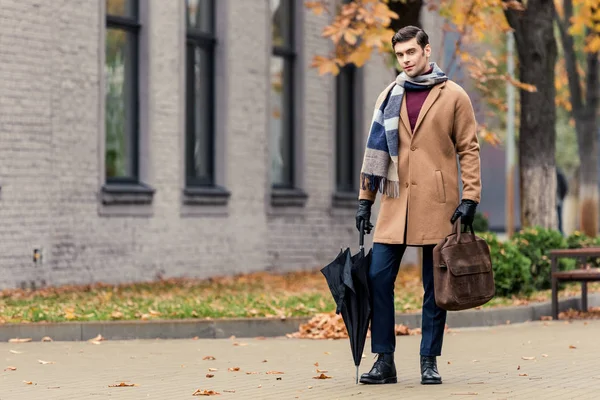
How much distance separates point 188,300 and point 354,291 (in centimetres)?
661

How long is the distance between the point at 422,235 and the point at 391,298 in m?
0.42

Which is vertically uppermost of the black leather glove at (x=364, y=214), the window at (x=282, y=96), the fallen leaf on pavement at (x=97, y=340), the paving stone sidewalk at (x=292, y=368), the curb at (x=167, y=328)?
the window at (x=282, y=96)

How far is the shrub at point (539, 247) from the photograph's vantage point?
623 inches

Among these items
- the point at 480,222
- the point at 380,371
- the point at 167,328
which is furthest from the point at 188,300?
the point at 480,222

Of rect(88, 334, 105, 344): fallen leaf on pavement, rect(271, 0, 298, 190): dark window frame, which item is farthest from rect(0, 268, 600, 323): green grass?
rect(271, 0, 298, 190): dark window frame

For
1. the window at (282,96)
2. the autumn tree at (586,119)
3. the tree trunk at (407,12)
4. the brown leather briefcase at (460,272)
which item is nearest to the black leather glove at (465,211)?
the brown leather briefcase at (460,272)

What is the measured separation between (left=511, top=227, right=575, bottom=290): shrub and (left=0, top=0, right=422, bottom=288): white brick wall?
492 cm

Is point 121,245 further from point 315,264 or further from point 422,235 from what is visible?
point 422,235

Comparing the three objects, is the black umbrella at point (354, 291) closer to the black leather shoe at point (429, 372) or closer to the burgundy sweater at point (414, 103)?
the black leather shoe at point (429, 372)

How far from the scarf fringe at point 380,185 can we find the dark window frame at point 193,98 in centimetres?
1117

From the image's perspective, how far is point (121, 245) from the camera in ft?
58.7

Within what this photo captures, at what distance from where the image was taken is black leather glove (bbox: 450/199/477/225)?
323 inches

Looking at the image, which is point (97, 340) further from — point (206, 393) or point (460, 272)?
point (460, 272)

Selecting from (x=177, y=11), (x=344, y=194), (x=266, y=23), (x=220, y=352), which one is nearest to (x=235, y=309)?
(x=220, y=352)
